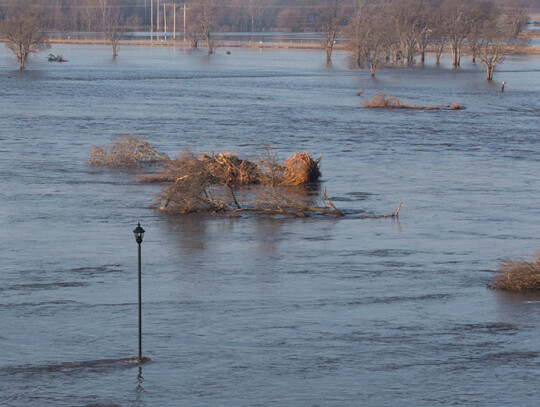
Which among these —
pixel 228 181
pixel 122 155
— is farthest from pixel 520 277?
pixel 122 155

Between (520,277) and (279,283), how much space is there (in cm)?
508

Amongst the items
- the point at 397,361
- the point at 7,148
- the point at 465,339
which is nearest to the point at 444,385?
the point at 397,361

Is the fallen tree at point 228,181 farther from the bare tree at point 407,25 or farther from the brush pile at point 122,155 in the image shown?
the bare tree at point 407,25

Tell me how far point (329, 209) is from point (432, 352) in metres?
12.9

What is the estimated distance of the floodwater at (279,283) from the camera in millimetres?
15523

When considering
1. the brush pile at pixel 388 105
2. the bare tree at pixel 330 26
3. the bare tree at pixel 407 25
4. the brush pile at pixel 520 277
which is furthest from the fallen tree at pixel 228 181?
the bare tree at pixel 330 26

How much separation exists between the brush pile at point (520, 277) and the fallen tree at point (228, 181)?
24.0ft

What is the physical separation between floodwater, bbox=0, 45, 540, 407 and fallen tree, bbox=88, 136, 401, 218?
692mm

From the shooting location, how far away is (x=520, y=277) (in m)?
20.9

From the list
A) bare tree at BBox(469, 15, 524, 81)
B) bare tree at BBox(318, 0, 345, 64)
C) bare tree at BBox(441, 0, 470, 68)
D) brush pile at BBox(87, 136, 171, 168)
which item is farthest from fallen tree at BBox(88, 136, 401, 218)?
bare tree at BBox(318, 0, 345, 64)

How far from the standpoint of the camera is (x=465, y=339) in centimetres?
1788

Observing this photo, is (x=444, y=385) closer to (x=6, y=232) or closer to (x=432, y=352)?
(x=432, y=352)

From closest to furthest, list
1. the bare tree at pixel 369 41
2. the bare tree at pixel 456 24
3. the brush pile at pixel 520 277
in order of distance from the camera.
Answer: the brush pile at pixel 520 277 → the bare tree at pixel 369 41 → the bare tree at pixel 456 24

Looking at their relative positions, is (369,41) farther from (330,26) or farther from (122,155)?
(122,155)
